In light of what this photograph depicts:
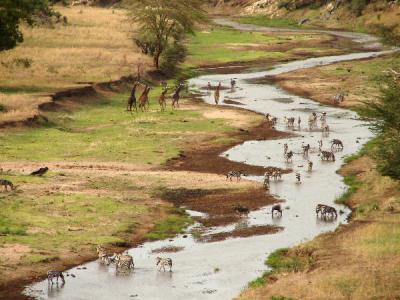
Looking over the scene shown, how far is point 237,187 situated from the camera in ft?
147

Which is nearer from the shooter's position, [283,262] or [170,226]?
[283,262]

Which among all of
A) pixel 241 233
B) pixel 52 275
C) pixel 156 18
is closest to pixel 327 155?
pixel 241 233

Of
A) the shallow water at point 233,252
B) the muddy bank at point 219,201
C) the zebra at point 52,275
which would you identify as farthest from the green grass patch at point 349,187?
the zebra at point 52,275

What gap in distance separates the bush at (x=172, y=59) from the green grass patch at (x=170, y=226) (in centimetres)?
5226

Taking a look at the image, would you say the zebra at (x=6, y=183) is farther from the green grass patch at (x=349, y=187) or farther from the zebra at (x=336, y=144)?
the zebra at (x=336, y=144)

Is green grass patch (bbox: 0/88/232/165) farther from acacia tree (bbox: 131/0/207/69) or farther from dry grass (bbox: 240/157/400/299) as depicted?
acacia tree (bbox: 131/0/207/69)

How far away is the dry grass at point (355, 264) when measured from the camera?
90.6 ft

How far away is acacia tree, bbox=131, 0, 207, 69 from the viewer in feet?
298

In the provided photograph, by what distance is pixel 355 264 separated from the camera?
30.5m

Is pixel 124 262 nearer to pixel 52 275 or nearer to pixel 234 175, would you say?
pixel 52 275

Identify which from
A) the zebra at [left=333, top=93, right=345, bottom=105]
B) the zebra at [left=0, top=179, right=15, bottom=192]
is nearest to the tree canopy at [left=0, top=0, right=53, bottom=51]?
the zebra at [left=333, top=93, right=345, bottom=105]

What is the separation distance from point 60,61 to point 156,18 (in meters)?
14.8

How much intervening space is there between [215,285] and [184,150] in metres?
25.6

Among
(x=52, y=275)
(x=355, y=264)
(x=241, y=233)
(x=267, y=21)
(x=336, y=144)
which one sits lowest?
(x=267, y=21)
